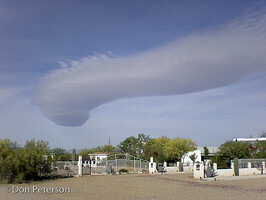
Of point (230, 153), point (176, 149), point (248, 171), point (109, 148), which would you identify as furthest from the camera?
point (109, 148)

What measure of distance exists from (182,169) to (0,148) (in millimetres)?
21649

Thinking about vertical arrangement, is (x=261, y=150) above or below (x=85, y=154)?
above

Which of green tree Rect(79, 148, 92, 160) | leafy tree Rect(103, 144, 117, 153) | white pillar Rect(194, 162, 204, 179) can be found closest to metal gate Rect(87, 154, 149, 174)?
white pillar Rect(194, 162, 204, 179)

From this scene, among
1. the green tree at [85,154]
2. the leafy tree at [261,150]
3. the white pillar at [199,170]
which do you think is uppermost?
the leafy tree at [261,150]

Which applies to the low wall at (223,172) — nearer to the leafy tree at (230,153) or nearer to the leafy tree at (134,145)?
the leafy tree at (230,153)

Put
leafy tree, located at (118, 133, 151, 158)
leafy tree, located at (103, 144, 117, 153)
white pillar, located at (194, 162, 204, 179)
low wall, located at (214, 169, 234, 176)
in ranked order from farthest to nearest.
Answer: leafy tree, located at (103, 144, 117, 153)
leafy tree, located at (118, 133, 151, 158)
low wall, located at (214, 169, 234, 176)
white pillar, located at (194, 162, 204, 179)

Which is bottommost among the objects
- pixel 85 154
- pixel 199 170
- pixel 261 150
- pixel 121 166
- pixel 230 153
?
pixel 85 154

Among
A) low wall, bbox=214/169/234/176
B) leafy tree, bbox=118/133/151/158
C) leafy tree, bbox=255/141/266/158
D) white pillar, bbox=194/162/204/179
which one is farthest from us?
leafy tree, bbox=118/133/151/158

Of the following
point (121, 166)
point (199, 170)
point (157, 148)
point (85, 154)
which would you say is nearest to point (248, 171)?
point (199, 170)

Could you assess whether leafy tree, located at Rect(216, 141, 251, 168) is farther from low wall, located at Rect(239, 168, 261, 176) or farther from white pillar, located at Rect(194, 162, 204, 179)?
white pillar, located at Rect(194, 162, 204, 179)

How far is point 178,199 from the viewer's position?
13633mm

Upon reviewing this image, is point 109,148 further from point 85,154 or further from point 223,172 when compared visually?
A: point 223,172

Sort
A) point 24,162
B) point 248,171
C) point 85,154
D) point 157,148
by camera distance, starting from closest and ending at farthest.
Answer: point 24,162, point 248,171, point 157,148, point 85,154

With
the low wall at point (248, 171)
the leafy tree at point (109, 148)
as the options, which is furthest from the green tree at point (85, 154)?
the low wall at point (248, 171)
